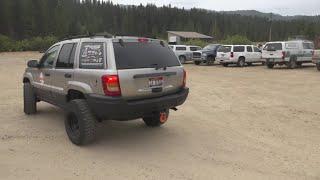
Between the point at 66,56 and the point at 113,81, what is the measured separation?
1.79m

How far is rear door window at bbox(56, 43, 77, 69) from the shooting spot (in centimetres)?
764

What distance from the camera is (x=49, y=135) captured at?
7910mm

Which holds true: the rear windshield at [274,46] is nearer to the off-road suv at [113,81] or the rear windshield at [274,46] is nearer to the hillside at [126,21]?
the off-road suv at [113,81]

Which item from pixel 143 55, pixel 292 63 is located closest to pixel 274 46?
pixel 292 63

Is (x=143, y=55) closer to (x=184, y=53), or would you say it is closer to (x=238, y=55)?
(x=238, y=55)

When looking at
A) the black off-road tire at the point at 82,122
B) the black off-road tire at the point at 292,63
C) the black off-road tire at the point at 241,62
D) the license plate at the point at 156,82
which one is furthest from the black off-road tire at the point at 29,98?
the black off-road tire at the point at 241,62

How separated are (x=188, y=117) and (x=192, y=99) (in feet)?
9.69

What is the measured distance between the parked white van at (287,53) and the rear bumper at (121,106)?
21.9 metres

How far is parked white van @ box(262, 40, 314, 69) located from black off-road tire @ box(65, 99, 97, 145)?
2225 centimetres

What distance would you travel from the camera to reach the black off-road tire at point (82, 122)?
691cm

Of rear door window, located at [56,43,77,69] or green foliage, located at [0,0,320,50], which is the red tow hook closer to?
rear door window, located at [56,43,77,69]

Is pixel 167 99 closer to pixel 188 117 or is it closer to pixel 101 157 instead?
pixel 101 157

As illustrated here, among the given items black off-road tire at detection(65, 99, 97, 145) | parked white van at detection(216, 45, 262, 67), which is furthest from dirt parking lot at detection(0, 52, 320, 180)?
parked white van at detection(216, 45, 262, 67)

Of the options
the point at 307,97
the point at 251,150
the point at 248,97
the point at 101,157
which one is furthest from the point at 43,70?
the point at 307,97
